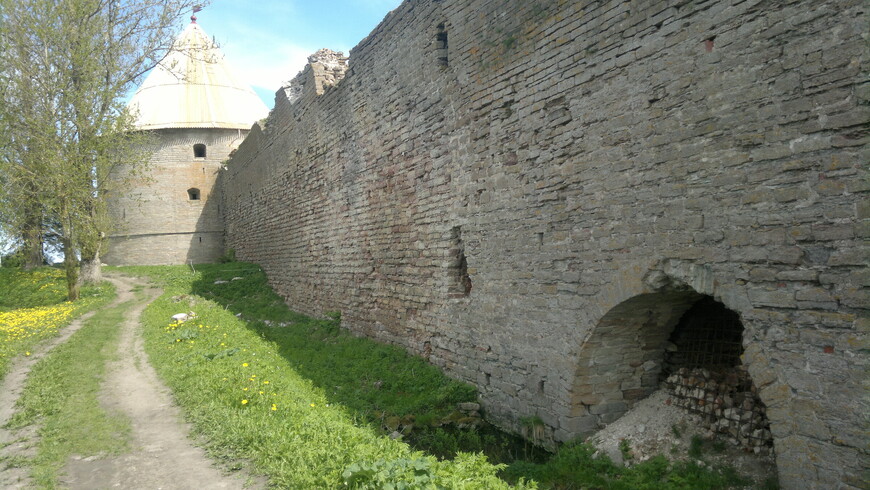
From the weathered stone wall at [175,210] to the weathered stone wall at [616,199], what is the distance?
61.3 ft

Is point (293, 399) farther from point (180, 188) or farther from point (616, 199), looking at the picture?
point (180, 188)

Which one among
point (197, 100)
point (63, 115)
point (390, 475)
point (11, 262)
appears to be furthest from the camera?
point (197, 100)

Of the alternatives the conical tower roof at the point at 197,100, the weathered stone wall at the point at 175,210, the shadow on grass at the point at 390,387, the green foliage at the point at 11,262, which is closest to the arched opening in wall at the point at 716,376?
the shadow on grass at the point at 390,387

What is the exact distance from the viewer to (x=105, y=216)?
1670 centimetres

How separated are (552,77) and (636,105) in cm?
121

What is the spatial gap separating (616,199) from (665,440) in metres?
2.19

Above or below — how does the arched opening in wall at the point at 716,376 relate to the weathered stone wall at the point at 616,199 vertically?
below

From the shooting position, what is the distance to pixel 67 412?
6195 mm

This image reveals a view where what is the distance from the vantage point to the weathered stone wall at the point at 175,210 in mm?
26516

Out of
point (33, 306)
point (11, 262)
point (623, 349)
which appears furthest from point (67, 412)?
point (11, 262)

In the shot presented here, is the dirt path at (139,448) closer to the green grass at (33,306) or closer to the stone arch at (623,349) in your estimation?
the green grass at (33,306)

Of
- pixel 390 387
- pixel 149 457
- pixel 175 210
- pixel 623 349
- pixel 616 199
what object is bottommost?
pixel 390 387

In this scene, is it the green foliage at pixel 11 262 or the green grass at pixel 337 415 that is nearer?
the green grass at pixel 337 415

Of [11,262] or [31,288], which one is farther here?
[11,262]
